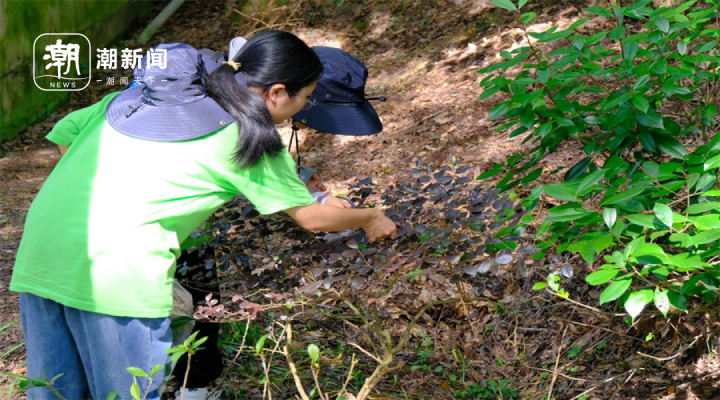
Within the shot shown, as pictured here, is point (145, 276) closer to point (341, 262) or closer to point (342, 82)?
point (341, 262)

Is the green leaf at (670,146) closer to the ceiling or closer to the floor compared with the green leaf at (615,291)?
closer to the ceiling

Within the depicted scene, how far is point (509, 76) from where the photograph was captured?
213 inches

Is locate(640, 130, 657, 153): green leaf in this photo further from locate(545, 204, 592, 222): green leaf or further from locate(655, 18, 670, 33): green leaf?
locate(545, 204, 592, 222): green leaf

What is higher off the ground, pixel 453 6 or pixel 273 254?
pixel 273 254

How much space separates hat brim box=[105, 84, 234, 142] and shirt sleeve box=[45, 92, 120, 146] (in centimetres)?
27

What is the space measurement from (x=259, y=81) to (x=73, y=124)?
650 millimetres

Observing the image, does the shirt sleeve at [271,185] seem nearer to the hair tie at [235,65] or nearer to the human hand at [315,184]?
the hair tie at [235,65]

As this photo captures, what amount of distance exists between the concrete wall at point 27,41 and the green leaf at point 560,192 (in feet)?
19.8

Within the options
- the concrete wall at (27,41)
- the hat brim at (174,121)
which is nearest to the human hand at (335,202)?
the hat brim at (174,121)

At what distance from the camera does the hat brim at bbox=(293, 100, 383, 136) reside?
254 cm

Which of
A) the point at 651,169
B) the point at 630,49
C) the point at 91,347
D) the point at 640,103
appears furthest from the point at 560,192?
the point at 91,347

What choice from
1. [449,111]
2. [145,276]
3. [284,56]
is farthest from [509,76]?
[145,276]

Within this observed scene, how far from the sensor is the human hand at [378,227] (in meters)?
2.26

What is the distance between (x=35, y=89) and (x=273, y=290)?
5.63 meters
